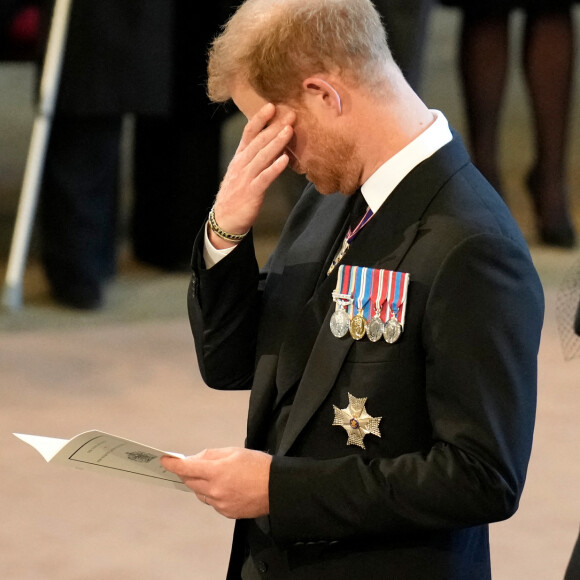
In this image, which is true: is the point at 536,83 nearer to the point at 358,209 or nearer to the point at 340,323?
the point at 358,209

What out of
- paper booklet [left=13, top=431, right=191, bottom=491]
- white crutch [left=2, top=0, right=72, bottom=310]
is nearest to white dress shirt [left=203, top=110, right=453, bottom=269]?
paper booklet [left=13, top=431, right=191, bottom=491]

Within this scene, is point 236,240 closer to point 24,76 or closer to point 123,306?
point 123,306

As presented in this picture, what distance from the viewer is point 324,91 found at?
133cm

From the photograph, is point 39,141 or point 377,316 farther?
point 39,141

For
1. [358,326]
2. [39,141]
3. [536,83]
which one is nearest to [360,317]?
[358,326]

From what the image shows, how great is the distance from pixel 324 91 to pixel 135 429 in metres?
1.86

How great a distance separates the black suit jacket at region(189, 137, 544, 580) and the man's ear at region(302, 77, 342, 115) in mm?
120

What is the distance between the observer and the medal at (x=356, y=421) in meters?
1.33

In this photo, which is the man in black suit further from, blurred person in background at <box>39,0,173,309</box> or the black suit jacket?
blurred person in background at <box>39,0,173,309</box>

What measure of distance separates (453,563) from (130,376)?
211cm

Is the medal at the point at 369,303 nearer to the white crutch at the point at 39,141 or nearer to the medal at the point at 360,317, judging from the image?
the medal at the point at 360,317

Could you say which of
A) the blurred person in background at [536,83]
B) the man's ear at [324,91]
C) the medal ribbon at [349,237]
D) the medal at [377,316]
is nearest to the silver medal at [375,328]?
the medal at [377,316]

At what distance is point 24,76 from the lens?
7.84 meters

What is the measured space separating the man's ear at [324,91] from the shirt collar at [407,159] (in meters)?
0.09
